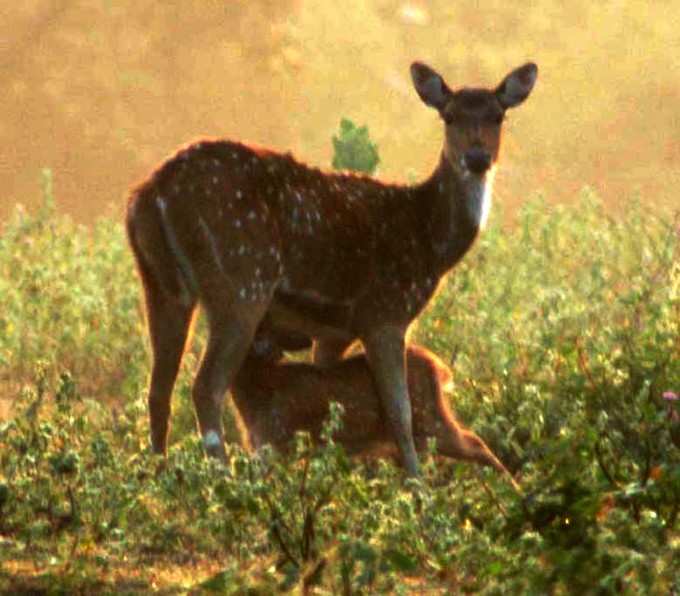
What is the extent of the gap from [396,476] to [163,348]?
1126 mm

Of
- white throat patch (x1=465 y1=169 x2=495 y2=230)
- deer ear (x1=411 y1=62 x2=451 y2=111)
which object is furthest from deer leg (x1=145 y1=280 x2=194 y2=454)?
deer ear (x1=411 y1=62 x2=451 y2=111)

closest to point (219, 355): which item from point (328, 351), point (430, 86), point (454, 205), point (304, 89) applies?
point (328, 351)

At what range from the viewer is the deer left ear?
10.4 m

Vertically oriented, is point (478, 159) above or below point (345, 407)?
above

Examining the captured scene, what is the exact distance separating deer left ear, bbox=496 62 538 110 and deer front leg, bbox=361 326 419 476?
1.24 m

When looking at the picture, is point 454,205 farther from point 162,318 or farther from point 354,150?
point 354,150

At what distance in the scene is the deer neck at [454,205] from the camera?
1037 cm

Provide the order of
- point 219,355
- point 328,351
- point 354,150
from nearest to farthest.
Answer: point 219,355 < point 328,351 < point 354,150

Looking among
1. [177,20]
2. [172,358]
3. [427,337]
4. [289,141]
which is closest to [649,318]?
[427,337]

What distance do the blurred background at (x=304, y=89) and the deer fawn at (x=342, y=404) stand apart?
9.38 m

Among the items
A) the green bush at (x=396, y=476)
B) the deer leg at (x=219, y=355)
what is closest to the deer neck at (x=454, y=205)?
the green bush at (x=396, y=476)

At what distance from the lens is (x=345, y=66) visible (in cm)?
2231

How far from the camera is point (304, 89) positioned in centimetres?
2156

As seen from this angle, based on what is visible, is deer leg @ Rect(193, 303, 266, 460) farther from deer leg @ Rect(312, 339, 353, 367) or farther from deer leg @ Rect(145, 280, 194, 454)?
deer leg @ Rect(312, 339, 353, 367)
